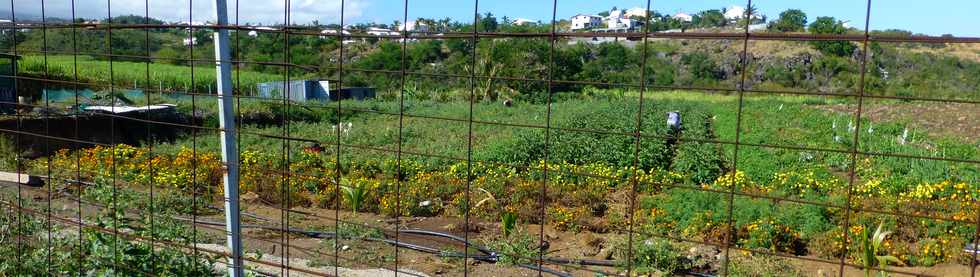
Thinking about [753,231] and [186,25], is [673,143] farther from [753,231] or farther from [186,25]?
[186,25]

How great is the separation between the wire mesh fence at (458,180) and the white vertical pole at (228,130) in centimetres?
4

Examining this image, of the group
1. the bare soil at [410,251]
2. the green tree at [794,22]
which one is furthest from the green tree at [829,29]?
the bare soil at [410,251]

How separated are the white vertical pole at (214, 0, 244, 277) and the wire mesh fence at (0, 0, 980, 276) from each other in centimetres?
4

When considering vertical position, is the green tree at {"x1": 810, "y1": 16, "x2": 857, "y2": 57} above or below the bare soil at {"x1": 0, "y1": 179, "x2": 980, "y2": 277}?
above

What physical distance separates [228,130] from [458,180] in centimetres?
591

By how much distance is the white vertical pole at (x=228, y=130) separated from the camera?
127 inches

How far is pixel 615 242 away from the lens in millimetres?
6535

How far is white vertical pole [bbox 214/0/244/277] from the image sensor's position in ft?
10.6

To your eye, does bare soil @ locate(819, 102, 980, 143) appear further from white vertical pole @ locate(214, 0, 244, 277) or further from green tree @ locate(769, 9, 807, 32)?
white vertical pole @ locate(214, 0, 244, 277)

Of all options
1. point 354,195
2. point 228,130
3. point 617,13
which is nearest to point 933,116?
point 354,195

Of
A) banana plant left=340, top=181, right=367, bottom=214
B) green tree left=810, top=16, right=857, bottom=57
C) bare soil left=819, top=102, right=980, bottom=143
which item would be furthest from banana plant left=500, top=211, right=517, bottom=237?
bare soil left=819, top=102, right=980, bottom=143

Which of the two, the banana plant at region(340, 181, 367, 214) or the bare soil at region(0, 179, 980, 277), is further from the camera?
the banana plant at region(340, 181, 367, 214)

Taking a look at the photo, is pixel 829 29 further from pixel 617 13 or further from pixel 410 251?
pixel 410 251

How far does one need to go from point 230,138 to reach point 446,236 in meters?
3.84
